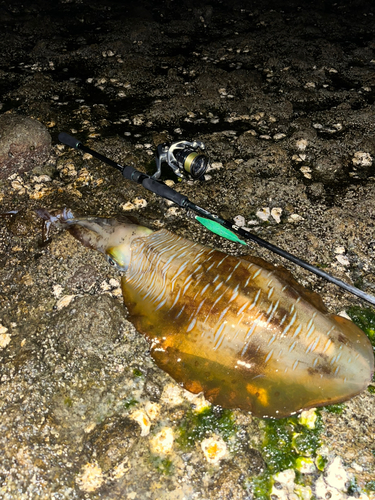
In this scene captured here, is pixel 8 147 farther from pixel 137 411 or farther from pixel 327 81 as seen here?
pixel 327 81

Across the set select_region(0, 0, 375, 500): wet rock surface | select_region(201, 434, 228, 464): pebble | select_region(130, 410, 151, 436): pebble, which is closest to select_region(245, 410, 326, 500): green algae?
select_region(0, 0, 375, 500): wet rock surface

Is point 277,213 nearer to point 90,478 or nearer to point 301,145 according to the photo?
point 301,145

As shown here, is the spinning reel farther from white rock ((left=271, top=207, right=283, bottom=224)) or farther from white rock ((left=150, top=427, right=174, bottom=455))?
white rock ((left=150, top=427, right=174, bottom=455))

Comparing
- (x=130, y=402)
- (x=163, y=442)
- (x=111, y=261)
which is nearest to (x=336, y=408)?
(x=163, y=442)

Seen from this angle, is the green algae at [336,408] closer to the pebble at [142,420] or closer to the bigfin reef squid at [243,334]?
the bigfin reef squid at [243,334]

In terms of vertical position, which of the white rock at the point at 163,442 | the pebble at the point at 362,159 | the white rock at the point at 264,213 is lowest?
the white rock at the point at 163,442

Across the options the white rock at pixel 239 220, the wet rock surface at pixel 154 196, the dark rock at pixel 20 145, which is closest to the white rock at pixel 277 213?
the wet rock surface at pixel 154 196

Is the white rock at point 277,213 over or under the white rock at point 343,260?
over
